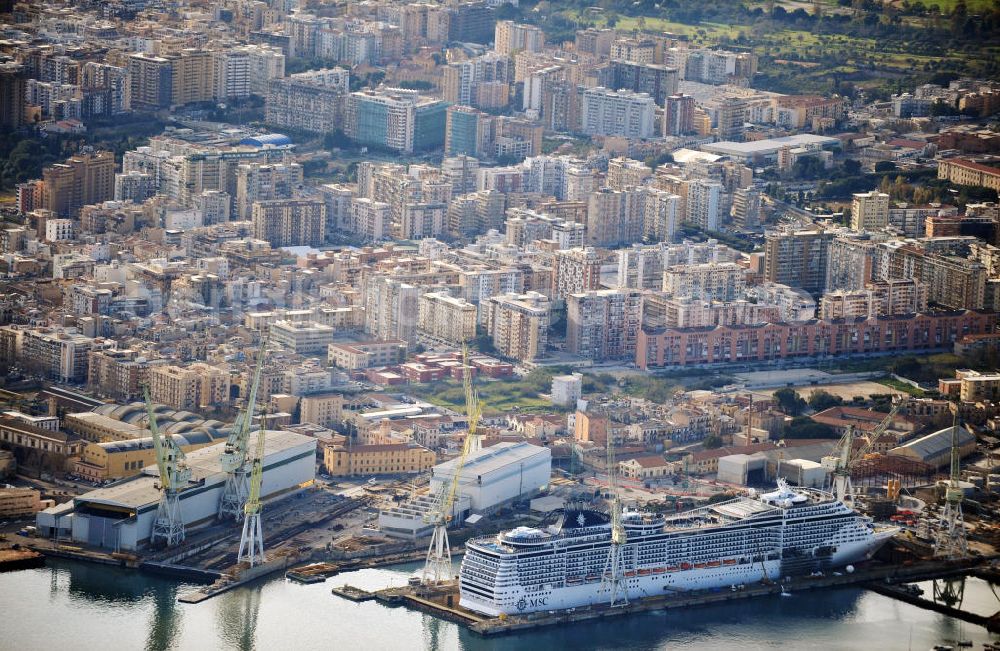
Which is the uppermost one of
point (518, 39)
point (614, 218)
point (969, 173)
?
point (518, 39)

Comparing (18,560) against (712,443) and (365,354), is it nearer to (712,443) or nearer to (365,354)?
(365,354)

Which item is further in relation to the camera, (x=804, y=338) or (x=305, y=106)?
(x=305, y=106)

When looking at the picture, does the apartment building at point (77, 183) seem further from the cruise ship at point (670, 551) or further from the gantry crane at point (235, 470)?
the cruise ship at point (670, 551)

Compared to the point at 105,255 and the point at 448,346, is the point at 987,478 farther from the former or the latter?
the point at 105,255

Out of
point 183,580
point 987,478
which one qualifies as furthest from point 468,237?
point 183,580

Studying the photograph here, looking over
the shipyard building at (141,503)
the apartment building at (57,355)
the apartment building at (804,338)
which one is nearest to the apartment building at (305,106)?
the apartment building at (804,338)

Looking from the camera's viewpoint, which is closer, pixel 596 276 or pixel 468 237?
pixel 596 276

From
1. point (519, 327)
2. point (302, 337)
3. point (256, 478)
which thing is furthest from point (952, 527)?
point (302, 337)
